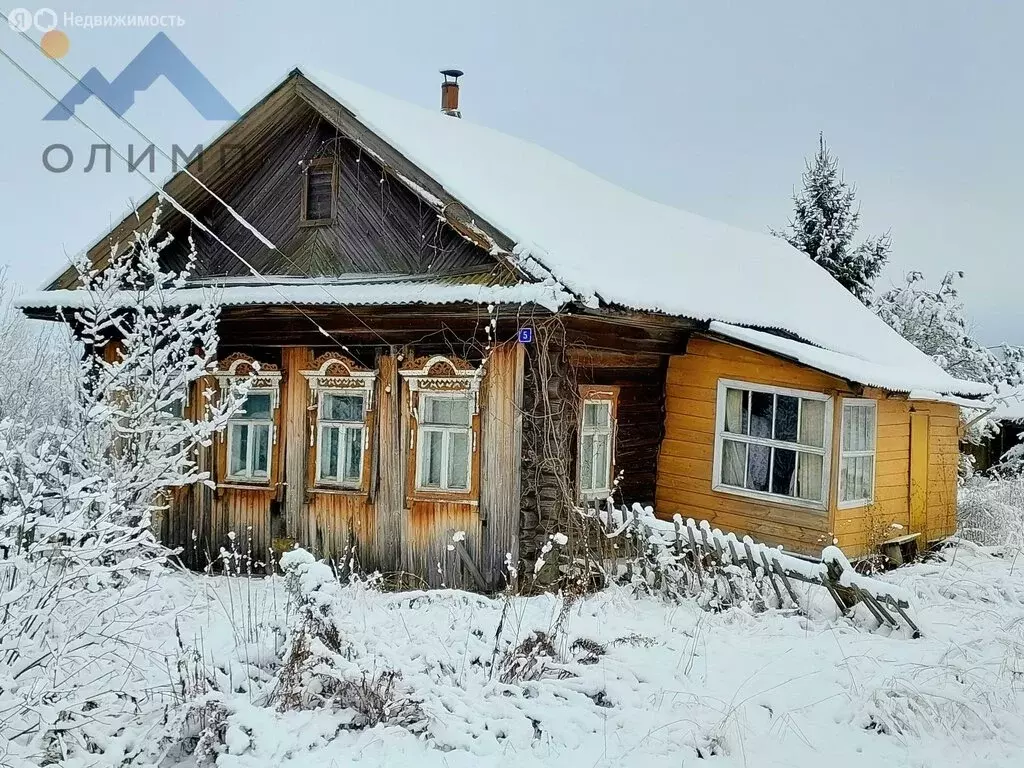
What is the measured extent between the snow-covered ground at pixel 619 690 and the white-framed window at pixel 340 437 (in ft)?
8.50

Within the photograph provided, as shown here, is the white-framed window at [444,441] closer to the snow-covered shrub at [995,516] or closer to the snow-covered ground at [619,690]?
the snow-covered ground at [619,690]

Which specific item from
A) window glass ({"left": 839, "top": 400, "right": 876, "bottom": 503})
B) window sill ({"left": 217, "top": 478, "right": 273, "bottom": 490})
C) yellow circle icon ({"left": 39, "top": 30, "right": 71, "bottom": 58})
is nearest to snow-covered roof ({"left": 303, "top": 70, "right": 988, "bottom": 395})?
window glass ({"left": 839, "top": 400, "right": 876, "bottom": 503})

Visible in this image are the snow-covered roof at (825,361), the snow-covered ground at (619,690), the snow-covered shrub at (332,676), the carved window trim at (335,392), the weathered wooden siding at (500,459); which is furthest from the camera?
the carved window trim at (335,392)

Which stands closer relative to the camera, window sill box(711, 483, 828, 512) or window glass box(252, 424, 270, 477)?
window sill box(711, 483, 828, 512)

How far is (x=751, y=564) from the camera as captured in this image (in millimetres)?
7766

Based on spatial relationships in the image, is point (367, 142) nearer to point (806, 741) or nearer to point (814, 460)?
point (814, 460)

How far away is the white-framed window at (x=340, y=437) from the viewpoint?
9586 mm

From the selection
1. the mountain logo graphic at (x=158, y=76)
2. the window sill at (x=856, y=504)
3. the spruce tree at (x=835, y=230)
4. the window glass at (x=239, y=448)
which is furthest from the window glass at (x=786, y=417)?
the spruce tree at (x=835, y=230)

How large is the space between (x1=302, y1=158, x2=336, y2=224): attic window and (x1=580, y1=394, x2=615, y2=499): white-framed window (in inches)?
145

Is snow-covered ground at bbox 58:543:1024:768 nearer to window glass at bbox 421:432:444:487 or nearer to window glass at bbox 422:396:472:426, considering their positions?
window glass at bbox 421:432:444:487

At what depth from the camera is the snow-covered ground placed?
482 cm

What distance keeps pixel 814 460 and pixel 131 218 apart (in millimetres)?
8597

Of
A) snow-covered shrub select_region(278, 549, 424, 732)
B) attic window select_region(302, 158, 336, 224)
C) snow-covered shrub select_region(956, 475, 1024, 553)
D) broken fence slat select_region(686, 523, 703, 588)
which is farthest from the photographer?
snow-covered shrub select_region(956, 475, 1024, 553)

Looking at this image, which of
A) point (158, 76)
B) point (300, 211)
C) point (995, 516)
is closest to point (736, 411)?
point (995, 516)
